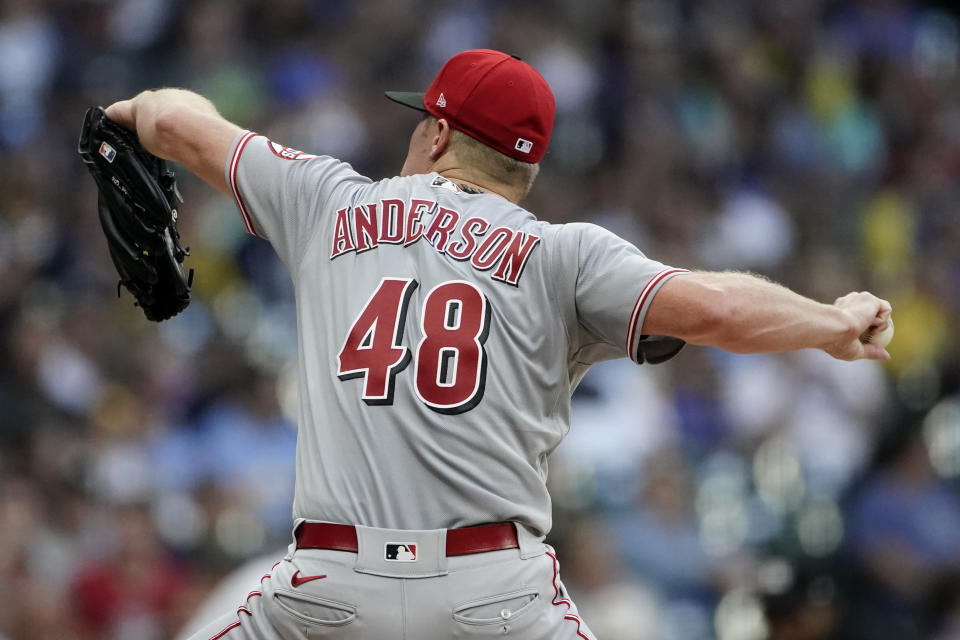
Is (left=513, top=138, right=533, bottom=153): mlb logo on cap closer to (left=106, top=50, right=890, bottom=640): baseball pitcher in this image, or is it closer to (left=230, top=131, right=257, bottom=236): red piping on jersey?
(left=106, top=50, right=890, bottom=640): baseball pitcher

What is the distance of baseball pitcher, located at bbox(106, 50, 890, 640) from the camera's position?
300cm

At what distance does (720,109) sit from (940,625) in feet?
16.3

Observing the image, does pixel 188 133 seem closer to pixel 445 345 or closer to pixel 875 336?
pixel 445 345

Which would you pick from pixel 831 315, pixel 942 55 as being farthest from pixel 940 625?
pixel 942 55

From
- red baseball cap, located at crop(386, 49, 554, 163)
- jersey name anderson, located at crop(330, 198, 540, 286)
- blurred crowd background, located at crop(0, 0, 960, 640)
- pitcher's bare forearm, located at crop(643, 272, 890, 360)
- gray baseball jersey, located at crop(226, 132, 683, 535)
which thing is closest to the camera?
pitcher's bare forearm, located at crop(643, 272, 890, 360)

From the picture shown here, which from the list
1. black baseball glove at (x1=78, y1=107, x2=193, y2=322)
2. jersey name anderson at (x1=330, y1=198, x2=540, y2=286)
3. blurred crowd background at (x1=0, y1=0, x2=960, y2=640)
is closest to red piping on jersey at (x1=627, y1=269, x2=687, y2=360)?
jersey name anderson at (x1=330, y1=198, x2=540, y2=286)

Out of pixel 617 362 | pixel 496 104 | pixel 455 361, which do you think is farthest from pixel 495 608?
pixel 617 362

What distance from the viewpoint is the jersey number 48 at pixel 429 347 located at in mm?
3082

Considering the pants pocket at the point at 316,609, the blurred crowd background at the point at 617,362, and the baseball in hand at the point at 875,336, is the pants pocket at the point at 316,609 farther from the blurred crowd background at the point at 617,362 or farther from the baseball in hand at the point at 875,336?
the blurred crowd background at the point at 617,362

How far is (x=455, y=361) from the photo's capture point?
309cm

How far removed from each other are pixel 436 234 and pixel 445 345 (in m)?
0.29

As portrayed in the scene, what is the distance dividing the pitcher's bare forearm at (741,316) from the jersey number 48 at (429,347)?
1.27ft

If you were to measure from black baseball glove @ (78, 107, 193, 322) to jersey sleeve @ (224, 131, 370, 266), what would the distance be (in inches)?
14.6

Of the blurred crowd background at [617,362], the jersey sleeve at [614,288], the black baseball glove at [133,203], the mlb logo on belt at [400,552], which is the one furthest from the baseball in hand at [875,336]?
the blurred crowd background at [617,362]
